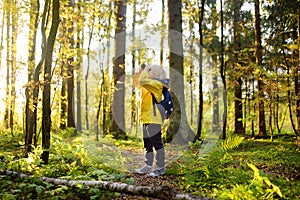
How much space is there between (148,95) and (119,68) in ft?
24.1

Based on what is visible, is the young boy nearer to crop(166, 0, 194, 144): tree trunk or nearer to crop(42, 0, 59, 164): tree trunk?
crop(42, 0, 59, 164): tree trunk

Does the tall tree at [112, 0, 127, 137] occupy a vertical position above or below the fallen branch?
above

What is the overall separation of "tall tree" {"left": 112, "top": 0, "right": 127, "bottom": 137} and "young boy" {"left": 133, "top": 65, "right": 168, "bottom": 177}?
6.82 metres

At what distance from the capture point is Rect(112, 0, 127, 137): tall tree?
42.7 feet

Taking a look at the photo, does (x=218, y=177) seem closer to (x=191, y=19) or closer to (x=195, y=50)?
(x=191, y=19)

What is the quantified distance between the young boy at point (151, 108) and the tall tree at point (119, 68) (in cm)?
682

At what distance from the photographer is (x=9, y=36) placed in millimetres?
18109

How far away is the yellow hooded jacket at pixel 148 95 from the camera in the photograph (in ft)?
19.4

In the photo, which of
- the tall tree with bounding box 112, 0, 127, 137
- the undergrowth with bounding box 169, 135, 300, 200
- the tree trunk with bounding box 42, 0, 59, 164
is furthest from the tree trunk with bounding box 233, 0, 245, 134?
the tree trunk with bounding box 42, 0, 59, 164

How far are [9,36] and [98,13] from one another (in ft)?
28.6

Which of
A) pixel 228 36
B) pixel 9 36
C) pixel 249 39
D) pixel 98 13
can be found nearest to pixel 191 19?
pixel 228 36

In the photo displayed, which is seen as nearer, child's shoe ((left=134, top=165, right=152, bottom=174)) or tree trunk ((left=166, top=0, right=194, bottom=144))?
child's shoe ((left=134, top=165, right=152, bottom=174))

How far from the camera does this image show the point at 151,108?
592cm

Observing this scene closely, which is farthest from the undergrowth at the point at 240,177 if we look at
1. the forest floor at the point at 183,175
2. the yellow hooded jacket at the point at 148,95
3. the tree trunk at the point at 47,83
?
the tree trunk at the point at 47,83
